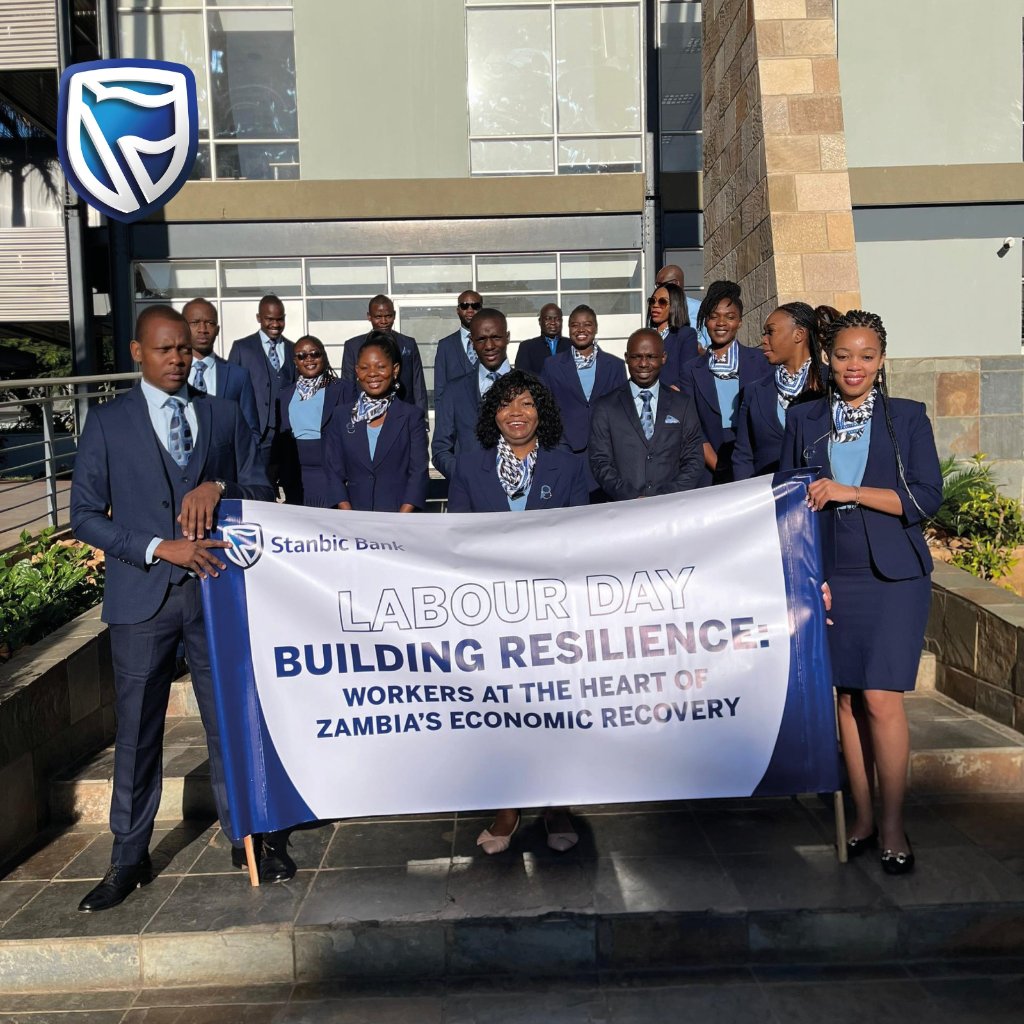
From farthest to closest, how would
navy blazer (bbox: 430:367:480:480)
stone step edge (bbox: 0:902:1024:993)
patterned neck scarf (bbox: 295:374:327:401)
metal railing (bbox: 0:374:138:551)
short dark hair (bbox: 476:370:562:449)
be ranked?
metal railing (bbox: 0:374:138:551), patterned neck scarf (bbox: 295:374:327:401), navy blazer (bbox: 430:367:480:480), short dark hair (bbox: 476:370:562:449), stone step edge (bbox: 0:902:1024:993)

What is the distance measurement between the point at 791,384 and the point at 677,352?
7.74 ft

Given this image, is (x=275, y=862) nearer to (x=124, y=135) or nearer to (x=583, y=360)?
(x=583, y=360)

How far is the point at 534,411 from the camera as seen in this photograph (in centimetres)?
486

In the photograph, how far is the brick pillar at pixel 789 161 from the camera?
9336 millimetres

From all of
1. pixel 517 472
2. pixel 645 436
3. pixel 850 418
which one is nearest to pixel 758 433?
pixel 645 436

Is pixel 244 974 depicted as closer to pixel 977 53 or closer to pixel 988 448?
pixel 988 448

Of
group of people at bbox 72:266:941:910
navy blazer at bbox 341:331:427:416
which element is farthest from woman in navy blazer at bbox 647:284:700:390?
group of people at bbox 72:266:941:910

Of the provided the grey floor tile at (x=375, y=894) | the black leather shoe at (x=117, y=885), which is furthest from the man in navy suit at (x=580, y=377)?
the black leather shoe at (x=117, y=885)

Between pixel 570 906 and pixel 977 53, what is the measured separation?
20656 millimetres

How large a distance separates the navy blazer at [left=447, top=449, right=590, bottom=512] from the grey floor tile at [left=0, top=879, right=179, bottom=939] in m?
2.05

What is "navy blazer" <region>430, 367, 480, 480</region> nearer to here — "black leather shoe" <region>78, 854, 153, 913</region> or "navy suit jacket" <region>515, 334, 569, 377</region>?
"navy suit jacket" <region>515, 334, 569, 377</region>

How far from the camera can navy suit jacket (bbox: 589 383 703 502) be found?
5820 millimetres

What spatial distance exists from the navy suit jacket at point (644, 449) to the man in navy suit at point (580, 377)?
4.85ft

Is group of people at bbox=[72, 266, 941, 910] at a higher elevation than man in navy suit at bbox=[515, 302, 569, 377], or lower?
lower
